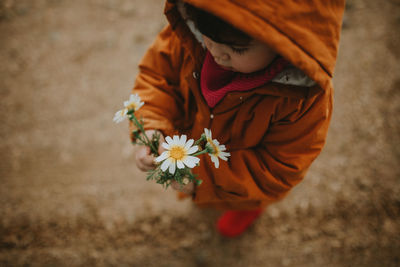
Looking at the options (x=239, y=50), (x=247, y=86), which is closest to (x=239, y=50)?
(x=239, y=50)

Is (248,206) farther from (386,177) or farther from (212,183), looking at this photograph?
(386,177)

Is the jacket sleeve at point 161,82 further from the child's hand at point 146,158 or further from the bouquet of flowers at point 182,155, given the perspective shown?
the bouquet of flowers at point 182,155

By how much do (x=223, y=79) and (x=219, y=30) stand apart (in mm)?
290

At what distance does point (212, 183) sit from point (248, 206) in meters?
0.32

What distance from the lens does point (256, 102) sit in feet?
2.80

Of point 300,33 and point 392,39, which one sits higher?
point 392,39

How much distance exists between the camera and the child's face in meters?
0.65

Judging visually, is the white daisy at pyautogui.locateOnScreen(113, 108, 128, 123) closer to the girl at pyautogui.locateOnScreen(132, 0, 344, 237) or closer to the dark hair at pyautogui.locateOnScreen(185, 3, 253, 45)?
the girl at pyautogui.locateOnScreen(132, 0, 344, 237)

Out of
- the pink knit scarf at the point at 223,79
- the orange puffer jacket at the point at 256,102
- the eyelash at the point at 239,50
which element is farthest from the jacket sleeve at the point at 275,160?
the eyelash at the point at 239,50

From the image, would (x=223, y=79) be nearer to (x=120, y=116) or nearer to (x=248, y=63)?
(x=248, y=63)

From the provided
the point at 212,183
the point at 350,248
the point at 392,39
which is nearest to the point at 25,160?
the point at 212,183

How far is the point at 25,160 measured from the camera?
6.21 feet

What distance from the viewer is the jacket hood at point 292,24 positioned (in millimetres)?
532

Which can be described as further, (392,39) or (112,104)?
(392,39)
